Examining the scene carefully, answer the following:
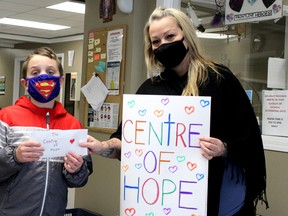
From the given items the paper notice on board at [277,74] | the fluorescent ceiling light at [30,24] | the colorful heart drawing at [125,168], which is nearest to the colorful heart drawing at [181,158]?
the colorful heart drawing at [125,168]

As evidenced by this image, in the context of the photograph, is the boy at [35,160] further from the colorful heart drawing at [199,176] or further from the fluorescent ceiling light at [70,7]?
the fluorescent ceiling light at [70,7]

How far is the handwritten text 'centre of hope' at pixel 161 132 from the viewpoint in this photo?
1369 millimetres

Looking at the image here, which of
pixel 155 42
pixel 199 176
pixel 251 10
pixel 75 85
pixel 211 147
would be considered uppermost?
pixel 251 10

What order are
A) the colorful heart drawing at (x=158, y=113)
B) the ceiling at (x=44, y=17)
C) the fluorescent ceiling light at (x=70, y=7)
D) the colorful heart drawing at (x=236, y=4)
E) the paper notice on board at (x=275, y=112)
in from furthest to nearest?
the fluorescent ceiling light at (x=70, y=7)
the ceiling at (x=44, y=17)
the colorful heart drawing at (x=236, y=4)
the paper notice on board at (x=275, y=112)
the colorful heart drawing at (x=158, y=113)

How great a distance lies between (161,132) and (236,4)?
181cm

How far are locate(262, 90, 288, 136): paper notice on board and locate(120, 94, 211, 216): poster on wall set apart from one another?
1368mm

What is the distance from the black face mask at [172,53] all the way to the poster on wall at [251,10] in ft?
4.86

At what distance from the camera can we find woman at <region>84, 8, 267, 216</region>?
138 cm

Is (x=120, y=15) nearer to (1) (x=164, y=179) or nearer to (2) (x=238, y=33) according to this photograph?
(2) (x=238, y=33)

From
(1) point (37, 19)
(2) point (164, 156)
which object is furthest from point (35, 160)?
(1) point (37, 19)

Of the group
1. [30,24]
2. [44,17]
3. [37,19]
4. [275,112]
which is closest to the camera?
[275,112]

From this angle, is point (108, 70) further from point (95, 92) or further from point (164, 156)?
point (164, 156)

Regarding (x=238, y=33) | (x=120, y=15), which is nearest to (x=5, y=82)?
(x=120, y=15)

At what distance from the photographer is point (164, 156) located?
1397 mm
